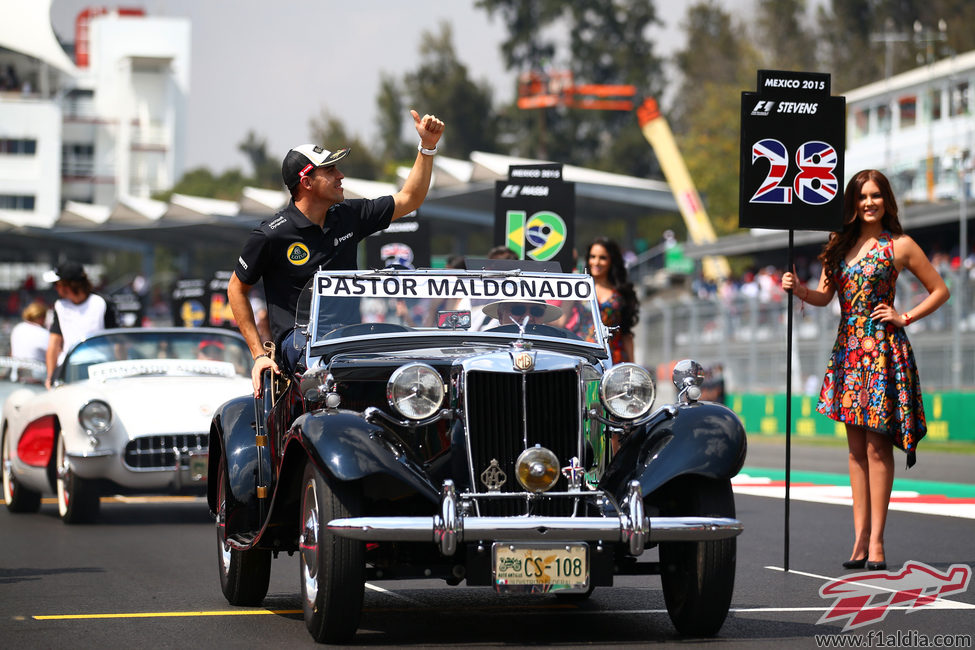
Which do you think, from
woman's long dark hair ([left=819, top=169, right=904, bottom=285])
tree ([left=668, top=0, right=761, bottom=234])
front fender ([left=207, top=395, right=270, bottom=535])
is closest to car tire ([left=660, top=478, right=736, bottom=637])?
front fender ([left=207, top=395, right=270, bottom=535])

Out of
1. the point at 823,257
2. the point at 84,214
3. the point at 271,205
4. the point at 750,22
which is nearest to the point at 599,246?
the point at 823,257

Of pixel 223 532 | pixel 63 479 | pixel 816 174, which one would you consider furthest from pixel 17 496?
pixel 816 174

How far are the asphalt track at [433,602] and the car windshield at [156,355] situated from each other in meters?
1.42

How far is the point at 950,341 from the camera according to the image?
24031mm

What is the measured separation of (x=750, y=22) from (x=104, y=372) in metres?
81.4

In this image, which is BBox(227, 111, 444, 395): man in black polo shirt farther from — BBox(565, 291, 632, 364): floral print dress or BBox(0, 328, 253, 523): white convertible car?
BBox(0, 328, 253, 523): white convertible car

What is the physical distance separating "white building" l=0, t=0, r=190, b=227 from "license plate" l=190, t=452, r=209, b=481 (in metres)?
→ 89.2

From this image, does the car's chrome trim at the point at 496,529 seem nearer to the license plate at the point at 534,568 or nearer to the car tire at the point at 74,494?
the license plate at the point at 534,568

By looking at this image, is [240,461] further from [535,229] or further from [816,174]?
[535,229]

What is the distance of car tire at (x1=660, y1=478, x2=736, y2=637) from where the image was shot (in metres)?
6.26

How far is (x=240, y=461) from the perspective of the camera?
7449 mm

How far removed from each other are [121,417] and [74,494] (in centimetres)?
73

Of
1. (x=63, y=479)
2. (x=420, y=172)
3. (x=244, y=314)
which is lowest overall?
(x=63, y=479)

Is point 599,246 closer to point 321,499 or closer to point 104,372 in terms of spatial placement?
point 104,372
